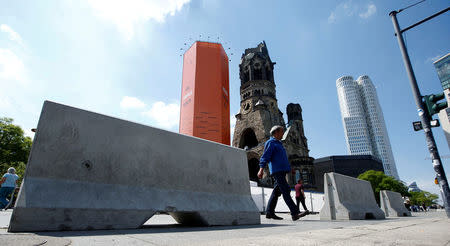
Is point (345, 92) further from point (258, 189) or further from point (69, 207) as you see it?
point (69, 207)

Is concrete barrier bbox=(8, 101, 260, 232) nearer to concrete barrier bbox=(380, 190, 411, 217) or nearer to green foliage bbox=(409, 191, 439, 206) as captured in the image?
concrete barrier bbox=(380, 190, 411, 217)

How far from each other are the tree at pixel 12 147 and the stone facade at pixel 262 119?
26.7m

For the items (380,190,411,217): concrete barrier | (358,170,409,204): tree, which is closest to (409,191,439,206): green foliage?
(358,170,409,204): tree

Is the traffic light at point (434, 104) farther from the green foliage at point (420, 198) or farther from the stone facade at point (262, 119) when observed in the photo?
the green foliage at point (420, 198)

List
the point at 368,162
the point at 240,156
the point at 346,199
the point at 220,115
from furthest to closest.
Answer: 1. the point at 368,162
2. the point at 220,115
3. the point at 346,199
4. the point at 240,156

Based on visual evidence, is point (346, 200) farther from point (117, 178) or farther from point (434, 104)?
point (117, 178)

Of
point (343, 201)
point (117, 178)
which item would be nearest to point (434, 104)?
point (343, 201)

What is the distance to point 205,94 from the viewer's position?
19.4m

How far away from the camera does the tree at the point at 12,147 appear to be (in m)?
24.2

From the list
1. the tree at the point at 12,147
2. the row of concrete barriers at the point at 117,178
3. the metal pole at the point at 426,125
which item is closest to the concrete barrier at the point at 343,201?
the metal pole at the point at 426,125

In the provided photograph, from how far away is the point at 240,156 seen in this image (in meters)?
4.36

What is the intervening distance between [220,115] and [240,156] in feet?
49.6

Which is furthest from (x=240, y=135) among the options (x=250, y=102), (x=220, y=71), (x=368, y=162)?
(x=368, y=162)

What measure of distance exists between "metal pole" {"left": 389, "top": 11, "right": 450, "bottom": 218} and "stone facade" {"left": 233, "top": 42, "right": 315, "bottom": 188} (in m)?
21.1
